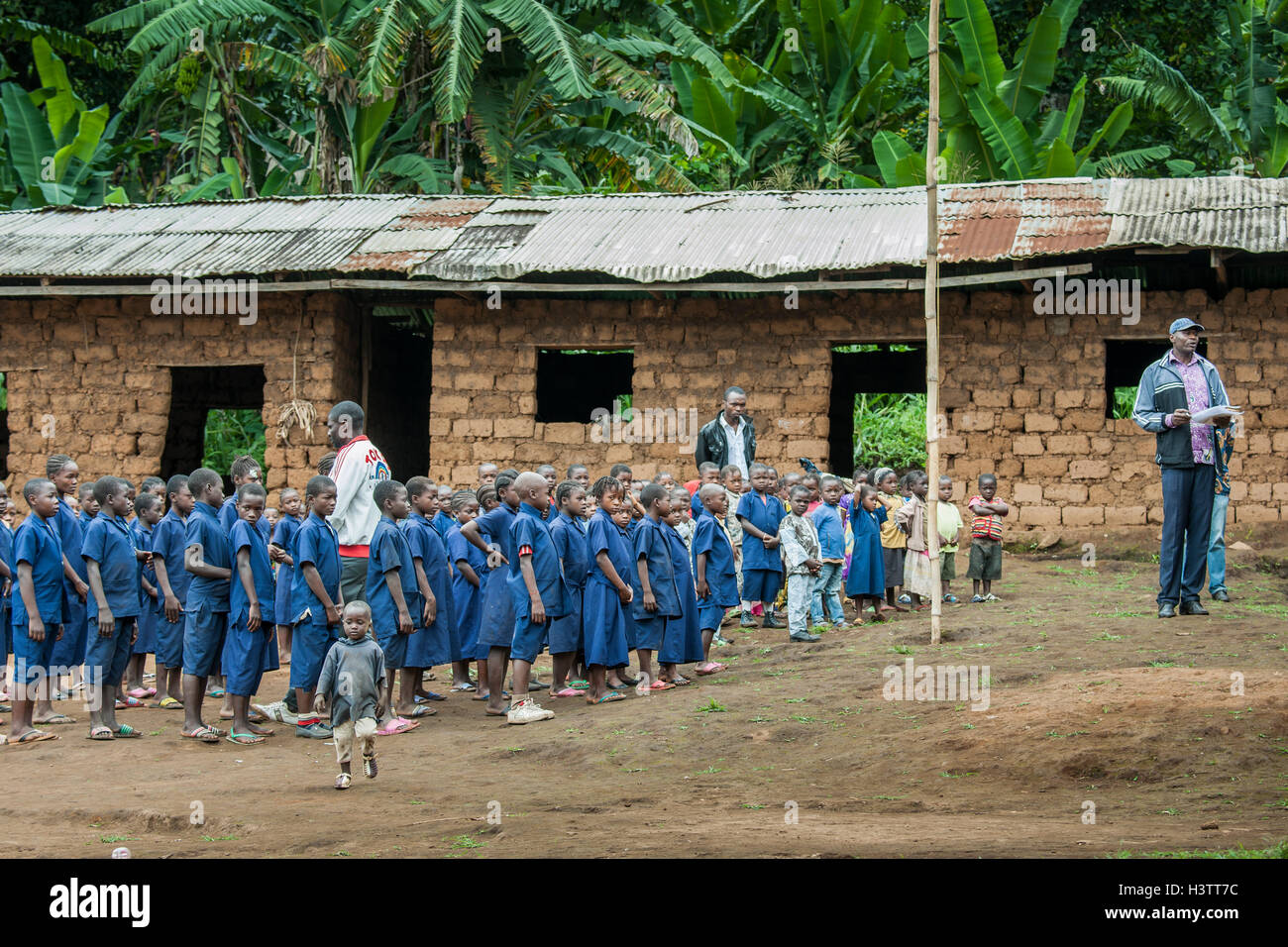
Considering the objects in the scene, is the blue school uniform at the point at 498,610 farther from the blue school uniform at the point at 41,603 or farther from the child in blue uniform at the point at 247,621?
the blue school uniform at the point at 41,603

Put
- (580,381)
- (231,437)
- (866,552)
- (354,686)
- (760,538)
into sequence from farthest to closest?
(231,437) → (580,381) → (866,552) → (760,538) → (354,686)

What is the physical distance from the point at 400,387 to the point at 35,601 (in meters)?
8.89

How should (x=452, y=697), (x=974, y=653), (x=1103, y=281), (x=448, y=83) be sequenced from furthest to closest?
(x=448, y=83)
(x=1103, y=281)
(x=452, y=697)
(x=974, y=653)

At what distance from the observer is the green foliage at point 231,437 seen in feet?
72.9

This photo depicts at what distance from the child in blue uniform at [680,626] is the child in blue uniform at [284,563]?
2.30 meters

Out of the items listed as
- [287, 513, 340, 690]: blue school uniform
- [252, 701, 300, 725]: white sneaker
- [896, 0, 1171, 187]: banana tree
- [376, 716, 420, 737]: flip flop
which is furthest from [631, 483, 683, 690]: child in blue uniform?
[896, 0, 1171, 187]: banana tree

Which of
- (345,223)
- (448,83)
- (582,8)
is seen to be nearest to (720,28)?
(582,8)

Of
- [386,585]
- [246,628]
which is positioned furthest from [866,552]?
[246,628]

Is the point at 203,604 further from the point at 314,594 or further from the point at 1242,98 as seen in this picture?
the point at 1242,98

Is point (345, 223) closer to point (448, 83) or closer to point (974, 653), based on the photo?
point (448, 83)

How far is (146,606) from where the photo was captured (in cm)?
905

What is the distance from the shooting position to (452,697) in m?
9.09

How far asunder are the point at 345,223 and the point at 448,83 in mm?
3377

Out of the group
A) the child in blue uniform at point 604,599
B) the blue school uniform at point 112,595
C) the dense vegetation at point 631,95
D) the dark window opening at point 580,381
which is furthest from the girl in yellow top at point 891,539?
the dense vegetation at point 631,95
